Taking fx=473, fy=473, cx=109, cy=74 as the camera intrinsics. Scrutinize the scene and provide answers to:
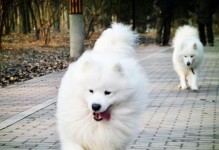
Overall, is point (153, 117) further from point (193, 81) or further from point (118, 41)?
point (193, 81)

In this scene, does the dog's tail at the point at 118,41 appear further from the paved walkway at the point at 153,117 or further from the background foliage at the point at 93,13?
the background foliage at the point at 93,13

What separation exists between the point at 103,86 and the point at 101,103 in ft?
0.53

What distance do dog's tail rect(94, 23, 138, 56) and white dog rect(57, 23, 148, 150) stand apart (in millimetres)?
698

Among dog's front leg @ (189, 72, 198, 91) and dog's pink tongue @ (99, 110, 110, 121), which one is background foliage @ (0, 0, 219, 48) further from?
dog's pink tongue @ (99, 110, 110, 121)

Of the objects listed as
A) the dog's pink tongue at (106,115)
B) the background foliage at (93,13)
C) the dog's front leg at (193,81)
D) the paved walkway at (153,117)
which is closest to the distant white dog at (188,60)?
the dog's front leg at (193,81)

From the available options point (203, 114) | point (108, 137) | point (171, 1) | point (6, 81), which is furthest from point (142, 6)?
point (108, 137)

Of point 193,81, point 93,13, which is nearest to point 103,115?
point 193,81

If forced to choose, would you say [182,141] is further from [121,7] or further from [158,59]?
[121,7]

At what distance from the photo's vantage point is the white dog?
4.05 metres

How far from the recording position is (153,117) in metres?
6.83

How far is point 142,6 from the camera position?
33.1m

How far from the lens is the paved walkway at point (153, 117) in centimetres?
539

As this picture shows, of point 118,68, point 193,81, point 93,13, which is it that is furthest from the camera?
point 93,13

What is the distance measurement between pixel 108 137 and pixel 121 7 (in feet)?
90.0
